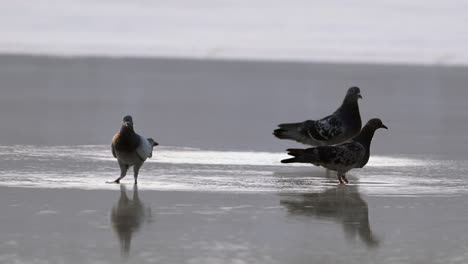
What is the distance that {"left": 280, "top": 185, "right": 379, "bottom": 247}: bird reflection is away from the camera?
10.6 m

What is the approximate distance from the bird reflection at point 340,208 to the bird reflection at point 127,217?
1.47m

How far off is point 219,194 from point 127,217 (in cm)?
189

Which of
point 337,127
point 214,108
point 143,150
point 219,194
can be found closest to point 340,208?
point 219,194

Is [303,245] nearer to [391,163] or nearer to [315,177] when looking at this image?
[315,177]

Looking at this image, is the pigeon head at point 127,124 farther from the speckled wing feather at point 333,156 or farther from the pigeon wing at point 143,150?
the speckled wing feather at point 333,156

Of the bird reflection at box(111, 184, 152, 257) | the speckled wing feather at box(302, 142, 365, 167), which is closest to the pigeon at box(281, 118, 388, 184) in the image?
the speckled wing feather at box(302, 142, 365, 167)

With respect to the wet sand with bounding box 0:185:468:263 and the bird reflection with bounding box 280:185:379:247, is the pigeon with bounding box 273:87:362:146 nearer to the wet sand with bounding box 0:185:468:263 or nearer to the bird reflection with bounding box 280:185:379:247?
the bird reflection with bounding box 280:185:379:247

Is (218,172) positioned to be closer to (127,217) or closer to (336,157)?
(336,157)

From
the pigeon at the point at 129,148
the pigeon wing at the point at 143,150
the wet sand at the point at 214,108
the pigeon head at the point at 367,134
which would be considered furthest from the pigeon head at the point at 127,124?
the wet sand at the point at 214,108

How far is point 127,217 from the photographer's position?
1132 centimetres

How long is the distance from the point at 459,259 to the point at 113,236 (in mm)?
2905

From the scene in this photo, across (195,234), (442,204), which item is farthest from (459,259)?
(442,204)

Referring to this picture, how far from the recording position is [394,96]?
37.0m

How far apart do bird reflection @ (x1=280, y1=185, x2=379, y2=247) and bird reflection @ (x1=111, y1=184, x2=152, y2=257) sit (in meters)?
1.47
